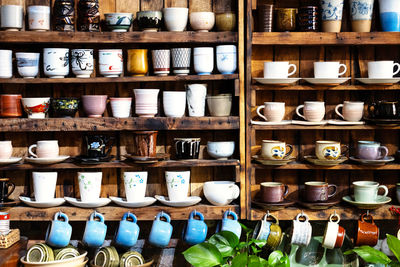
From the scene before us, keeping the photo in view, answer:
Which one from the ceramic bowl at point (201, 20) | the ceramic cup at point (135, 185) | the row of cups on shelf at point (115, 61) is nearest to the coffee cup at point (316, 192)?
the row of cups on shelf at point (115, 61)

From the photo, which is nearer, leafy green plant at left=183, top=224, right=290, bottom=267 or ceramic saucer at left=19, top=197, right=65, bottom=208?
leafy green plant at left=183, top=224, right=290, bottom=267

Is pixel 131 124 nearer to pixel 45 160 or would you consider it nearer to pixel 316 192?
pixel 45 160

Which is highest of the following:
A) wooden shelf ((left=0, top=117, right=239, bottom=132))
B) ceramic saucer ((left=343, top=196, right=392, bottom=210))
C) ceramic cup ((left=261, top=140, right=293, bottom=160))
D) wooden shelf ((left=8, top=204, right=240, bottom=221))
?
wooden shelf ((left=0, top=117, right=239, bottom=132))

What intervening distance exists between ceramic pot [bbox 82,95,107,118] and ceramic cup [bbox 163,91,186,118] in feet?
1.02

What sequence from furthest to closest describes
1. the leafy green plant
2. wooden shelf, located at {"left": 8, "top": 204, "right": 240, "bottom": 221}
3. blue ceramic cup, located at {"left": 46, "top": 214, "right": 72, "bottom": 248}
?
wooden shelf, located at {"left": 8, "top": 204, "right": 240, "bottom": 221} → blue ceramic cup, located at {"left": 46, "top": 214, "right": 72, "bottom": 248} → the leafy green plant

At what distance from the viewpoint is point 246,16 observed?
110 inches

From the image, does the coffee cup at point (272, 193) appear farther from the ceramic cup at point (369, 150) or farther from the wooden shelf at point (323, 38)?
the wooden shelf at point (323, 38)

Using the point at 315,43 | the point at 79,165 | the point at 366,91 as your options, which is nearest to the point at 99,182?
the point at 79,165

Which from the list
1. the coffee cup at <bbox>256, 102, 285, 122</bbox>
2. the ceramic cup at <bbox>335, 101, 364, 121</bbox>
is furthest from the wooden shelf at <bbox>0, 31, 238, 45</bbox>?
the ceramic cup at <bbox>335, 101, 364, 121</bbox>

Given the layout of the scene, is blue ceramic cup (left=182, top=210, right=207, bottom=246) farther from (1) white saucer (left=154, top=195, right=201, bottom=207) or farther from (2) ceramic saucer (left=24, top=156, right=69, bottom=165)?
(2) ceramic saucer (left=24, top=156, right=69, bottom=165)

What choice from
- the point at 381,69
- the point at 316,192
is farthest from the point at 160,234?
the point at 381,69

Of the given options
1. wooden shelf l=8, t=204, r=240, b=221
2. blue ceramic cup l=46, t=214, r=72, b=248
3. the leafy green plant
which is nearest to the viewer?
the leafy green plant

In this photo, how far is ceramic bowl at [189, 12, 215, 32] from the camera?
2762 millimetres

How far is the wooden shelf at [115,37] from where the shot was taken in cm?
275
